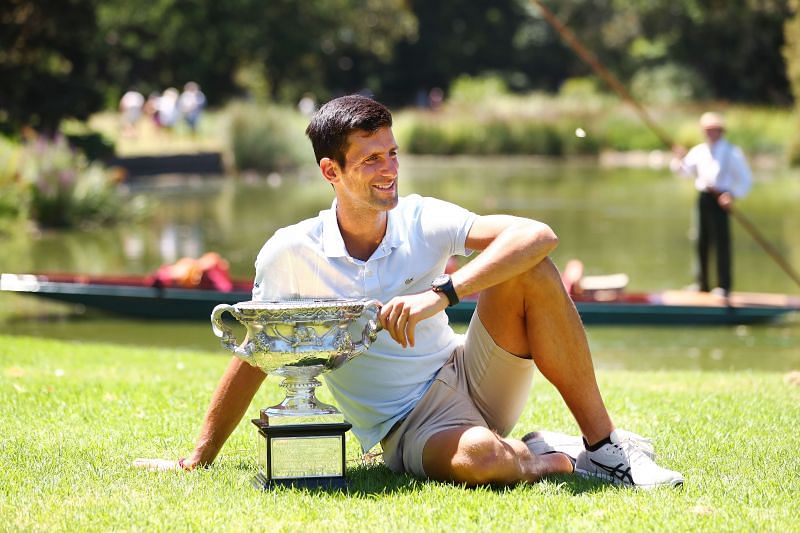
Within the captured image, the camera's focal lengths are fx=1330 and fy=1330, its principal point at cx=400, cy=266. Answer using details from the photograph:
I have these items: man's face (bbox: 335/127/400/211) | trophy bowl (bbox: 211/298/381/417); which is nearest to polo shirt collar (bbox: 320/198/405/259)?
man's face (bbox: 335/127/400/211)

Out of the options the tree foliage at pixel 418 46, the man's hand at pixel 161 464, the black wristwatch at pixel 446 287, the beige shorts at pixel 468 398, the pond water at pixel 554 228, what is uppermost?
the tree foliage at pixel 418 46

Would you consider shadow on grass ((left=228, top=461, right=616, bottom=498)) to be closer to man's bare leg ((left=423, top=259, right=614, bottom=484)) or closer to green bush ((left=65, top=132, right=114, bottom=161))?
man's bare leg ((left=423, top=259, right=614, bottom=484))

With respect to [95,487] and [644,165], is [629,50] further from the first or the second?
[95,487]

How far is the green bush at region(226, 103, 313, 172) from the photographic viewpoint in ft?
98.1

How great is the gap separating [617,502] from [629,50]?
5084 cm

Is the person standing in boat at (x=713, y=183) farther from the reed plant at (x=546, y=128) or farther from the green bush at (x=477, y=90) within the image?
the green bush at (x=477, y=90)

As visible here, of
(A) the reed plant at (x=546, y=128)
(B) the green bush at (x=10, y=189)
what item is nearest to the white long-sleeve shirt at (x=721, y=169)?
(B) the green bush at (x=10, y=189)

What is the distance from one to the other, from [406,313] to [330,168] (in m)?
0.57

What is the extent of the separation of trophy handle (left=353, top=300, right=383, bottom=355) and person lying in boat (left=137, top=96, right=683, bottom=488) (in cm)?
10

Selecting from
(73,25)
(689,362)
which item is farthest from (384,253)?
(73,25)

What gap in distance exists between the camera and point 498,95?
156 ft

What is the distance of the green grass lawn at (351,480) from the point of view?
12.0 feet

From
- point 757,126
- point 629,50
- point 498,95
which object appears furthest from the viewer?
point 629,50

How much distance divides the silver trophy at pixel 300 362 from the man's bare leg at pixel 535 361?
341 mm
